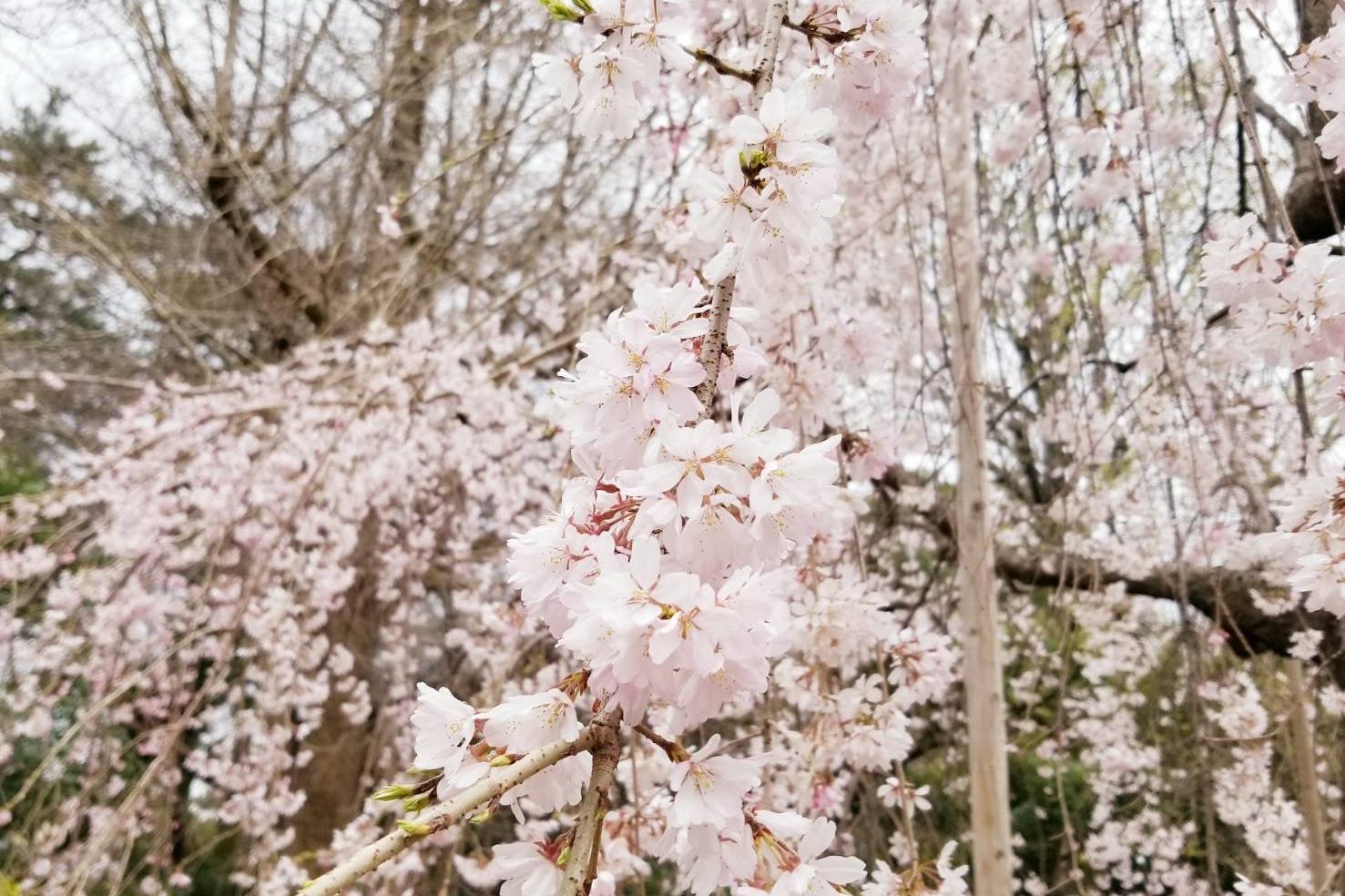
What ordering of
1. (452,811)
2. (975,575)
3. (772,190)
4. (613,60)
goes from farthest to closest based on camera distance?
(975,575) < (613,60) < (772,190) < (452,811)

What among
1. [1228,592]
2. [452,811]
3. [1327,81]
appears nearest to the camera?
[452,811]

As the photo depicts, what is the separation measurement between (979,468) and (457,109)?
165 inches

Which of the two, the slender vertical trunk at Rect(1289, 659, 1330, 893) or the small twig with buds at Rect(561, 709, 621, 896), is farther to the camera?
the slender vertical trunk at Rect(1289, 659, 1330, 893)

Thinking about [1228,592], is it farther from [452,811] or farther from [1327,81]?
[452,811]

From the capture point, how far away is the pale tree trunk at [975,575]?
7.41ft

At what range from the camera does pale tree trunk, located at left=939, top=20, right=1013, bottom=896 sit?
226 centimetres

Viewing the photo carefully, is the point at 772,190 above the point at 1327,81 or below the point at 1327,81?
below

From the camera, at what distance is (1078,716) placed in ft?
18.9

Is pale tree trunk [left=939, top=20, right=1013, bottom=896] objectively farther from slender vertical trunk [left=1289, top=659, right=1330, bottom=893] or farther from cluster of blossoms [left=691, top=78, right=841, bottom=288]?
slender vertical trunk [left=1289, top=659, right=1330, bottom=893]

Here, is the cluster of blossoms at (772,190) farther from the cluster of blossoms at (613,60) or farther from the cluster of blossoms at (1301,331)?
the cluster of blossoms at (1301,331)

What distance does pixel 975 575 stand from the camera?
87.2 inches

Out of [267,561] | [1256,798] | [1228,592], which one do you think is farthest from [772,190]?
[1256,798]

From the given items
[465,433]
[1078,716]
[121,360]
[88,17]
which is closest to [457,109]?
[88,17]

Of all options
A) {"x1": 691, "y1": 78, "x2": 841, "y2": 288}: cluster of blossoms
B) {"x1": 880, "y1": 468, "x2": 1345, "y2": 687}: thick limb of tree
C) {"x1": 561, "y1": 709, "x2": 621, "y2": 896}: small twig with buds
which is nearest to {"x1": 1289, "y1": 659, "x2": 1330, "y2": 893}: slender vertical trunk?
{"x1": 880, "y1": 468, "x2": 1345, "y2": 687}: thick limb of tree
